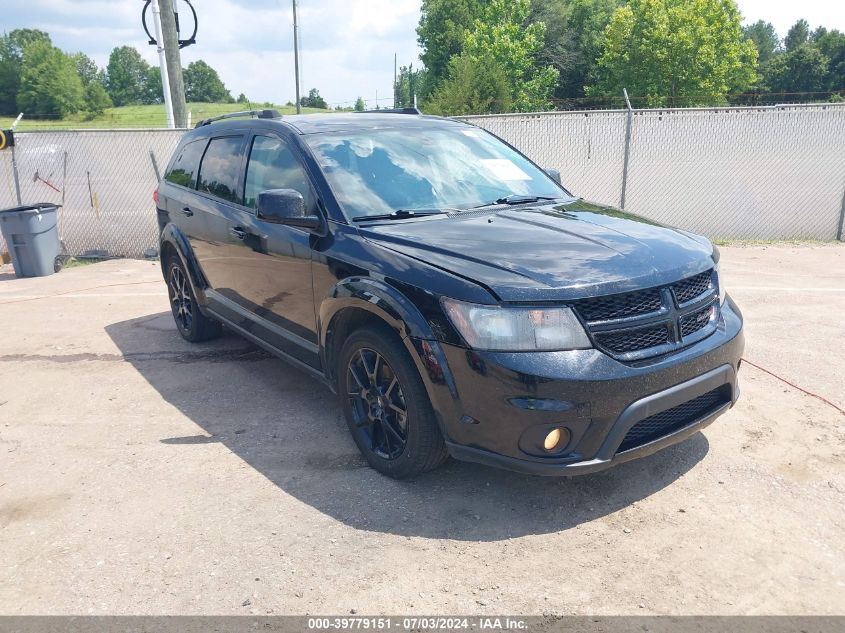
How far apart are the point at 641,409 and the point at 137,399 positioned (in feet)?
12.0

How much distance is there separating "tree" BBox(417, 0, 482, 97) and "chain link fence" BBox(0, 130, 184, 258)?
173ft

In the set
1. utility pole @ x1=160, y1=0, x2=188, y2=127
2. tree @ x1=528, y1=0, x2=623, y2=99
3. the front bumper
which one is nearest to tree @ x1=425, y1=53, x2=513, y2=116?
utility pole @ x1=160, y1=0, x2=188, y2=127

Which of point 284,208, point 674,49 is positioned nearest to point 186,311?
point 284,208

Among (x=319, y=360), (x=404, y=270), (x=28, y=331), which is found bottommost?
(x=28, y=331)

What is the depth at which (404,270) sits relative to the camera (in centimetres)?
322

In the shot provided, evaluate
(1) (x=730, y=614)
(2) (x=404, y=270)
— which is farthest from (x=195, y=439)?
(1) (x=730, y=614)

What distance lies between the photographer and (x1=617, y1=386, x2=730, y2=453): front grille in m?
3.06

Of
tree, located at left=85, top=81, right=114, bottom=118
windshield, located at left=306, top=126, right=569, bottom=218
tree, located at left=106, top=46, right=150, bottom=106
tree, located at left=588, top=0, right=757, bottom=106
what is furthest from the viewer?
tree, located at left=106, top=46, right=150, bottom=106

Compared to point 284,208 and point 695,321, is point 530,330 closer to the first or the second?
point 695,321

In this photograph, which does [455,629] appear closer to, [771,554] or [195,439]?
[771,554]

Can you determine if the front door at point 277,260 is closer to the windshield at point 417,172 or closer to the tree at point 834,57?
the windshield at point 417,172

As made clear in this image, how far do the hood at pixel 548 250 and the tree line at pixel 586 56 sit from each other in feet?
108

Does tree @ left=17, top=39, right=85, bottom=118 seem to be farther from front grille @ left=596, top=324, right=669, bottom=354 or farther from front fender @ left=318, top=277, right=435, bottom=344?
front grille @ left=596, top=324, right=669, bottom=354

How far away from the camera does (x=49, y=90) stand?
2805 inches
